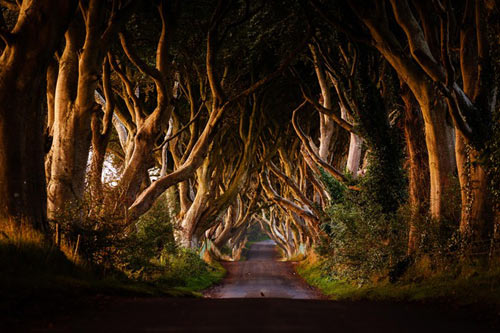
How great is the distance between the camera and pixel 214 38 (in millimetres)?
14633

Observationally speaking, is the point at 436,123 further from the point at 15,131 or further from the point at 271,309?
the point at 15,131

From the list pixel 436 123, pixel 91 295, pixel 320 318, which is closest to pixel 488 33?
pixel 436 123

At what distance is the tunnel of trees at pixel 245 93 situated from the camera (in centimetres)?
845

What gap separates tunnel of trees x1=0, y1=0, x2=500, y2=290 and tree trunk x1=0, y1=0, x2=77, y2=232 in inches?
0.9

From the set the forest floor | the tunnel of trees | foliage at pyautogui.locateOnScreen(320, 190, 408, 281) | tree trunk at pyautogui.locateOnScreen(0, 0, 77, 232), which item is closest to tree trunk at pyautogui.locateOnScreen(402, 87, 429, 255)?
the tunnel of trees

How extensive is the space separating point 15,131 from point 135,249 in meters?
4.45

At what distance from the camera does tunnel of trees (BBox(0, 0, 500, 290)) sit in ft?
27.7

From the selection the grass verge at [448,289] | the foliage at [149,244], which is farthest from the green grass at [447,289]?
the foliage at [149,244]

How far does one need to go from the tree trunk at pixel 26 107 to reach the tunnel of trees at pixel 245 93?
0.02 metres

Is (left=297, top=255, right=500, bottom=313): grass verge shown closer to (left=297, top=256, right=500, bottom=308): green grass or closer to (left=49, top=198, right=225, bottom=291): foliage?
(left=297, top=256, right=500, bottom=308): green grass

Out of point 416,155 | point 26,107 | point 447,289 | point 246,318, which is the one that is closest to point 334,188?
point 416,155

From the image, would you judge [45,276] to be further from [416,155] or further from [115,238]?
[416,155]

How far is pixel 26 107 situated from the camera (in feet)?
27.1

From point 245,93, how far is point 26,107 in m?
8.77
